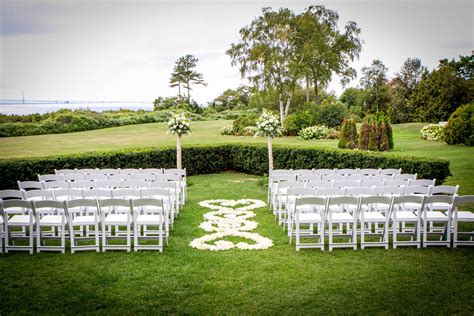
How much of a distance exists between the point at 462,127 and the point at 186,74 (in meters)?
40.0

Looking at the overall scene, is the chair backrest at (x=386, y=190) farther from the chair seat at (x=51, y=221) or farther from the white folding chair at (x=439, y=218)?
the chair seat at (x=51, y=221)

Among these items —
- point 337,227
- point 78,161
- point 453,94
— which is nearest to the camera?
point 337,227

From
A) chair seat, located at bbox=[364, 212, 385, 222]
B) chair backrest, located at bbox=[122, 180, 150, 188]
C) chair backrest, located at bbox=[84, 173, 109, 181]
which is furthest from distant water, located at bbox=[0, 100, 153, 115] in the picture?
chair seat, located at bbox=[364, 212, 385, 222]

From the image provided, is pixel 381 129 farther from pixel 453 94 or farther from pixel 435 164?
pixel 453 94

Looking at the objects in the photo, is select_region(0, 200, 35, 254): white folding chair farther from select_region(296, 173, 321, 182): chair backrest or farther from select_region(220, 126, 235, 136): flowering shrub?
select_region(220, 126, 235, 136): flowering shrub

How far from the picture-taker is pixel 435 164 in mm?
12109

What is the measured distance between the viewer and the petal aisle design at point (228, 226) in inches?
319

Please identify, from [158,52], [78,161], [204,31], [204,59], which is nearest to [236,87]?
[204,59]

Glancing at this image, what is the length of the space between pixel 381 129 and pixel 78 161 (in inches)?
595

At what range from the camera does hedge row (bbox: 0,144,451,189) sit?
13.2 m

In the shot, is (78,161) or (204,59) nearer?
(78,161)

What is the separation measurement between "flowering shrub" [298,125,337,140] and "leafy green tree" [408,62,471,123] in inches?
521

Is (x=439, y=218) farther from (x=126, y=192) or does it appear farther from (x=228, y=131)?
(x=228, y=131)

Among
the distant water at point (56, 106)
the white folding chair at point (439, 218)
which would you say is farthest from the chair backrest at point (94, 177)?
the distant water at point (56, 106)
